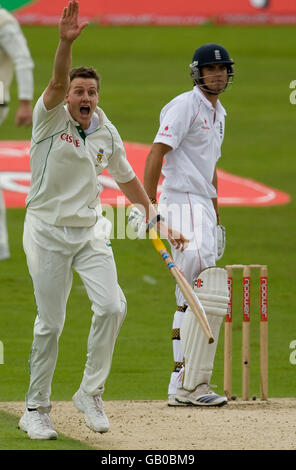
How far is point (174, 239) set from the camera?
6762mm

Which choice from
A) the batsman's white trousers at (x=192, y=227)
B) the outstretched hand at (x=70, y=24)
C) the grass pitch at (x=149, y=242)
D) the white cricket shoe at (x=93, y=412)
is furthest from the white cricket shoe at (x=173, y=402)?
the outstretched hand at (x=70, y=24)

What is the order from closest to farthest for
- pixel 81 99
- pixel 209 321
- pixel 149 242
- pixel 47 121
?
pixel 47 121 < pixel 81 99 < pixel 209 321 < pixel 149 242

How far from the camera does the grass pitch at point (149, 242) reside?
8.60m

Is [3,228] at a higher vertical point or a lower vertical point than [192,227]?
higher

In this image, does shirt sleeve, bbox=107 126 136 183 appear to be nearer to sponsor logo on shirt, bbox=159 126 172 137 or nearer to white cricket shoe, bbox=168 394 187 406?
sponsor logo on shirt, bbox=159 126 172 137

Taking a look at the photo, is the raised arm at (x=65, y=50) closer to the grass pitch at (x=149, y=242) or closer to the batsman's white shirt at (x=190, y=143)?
the batsman's white shirt at (x=190, y=143)

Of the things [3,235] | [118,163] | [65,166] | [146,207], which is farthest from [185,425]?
[3,235]

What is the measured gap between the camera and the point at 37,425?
21.1ft

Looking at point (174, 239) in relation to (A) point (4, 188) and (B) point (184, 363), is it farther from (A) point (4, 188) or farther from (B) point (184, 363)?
(A) point (4, 188)

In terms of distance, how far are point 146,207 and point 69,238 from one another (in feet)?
1.85

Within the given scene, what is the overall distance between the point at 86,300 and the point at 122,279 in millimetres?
807

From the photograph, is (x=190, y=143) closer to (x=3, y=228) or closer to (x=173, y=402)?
(x=173, y=402)

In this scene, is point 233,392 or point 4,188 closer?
point 233,392

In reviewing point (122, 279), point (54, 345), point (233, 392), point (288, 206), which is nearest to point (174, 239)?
point (54, 345)
